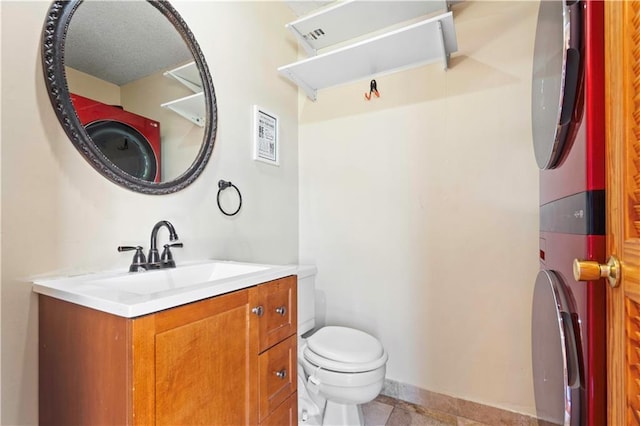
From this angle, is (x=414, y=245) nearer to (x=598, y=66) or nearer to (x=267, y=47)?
(x=598, y=66)

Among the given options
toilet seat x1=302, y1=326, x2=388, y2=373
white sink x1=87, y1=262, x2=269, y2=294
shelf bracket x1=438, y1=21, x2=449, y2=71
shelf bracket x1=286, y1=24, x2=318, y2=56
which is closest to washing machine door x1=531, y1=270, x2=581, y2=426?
toilet seat x1=302, y1=326, x2=388, y2=373

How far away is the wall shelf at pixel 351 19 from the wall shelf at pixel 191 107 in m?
0.81

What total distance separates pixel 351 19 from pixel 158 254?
5.47 feet

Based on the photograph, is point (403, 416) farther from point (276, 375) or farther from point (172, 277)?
point (172, 277)

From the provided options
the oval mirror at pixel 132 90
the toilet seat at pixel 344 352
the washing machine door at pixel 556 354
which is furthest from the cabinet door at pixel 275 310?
the washing machine door at pixel 556 354

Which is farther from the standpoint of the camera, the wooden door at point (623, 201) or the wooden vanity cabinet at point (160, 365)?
the wooden vanity cabinet at point (160, 365)

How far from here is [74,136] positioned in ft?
3.05

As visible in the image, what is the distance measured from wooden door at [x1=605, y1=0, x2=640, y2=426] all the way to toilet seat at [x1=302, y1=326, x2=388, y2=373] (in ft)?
3.05

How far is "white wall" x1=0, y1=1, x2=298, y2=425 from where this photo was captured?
0.81 m

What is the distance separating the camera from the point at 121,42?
3.62ft

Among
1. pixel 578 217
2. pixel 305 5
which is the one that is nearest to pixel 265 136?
pixel 305 5

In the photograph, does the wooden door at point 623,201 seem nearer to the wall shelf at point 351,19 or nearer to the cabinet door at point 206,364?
the cabinet door at point 206,364

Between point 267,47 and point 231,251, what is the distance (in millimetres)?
1294

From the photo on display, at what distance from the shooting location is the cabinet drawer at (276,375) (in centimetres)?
92
